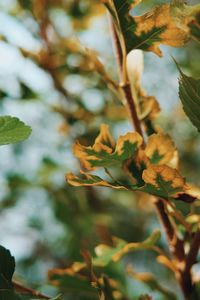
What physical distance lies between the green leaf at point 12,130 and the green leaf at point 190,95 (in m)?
0.20

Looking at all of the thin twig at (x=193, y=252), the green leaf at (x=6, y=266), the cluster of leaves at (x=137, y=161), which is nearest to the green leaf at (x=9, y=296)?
the green leaf at (x=6, y=266)

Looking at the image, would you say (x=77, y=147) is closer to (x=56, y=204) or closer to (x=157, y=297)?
(x=157, y=297)

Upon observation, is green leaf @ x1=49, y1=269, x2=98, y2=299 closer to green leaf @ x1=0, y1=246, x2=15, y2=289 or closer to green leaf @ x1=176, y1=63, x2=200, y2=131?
green leaf @ x1=0, y1=246, x2=15, y2=289

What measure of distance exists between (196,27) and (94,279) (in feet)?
1.15

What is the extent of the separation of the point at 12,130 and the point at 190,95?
0.23 m

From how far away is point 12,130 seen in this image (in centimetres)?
55

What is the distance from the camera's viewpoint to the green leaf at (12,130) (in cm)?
54

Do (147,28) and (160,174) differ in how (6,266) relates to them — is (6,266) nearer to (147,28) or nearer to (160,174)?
(160,174)

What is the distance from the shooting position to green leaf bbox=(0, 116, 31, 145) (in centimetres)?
54

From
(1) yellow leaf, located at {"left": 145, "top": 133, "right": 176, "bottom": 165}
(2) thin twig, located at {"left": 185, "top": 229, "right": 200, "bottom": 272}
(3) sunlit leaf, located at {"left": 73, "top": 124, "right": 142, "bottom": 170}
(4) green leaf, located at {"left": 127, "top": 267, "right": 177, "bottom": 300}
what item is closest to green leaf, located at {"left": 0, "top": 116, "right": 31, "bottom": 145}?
(3) sunlit leaf, located at {"left": 73, "top": 124, "right": 142, "bottom": 170}

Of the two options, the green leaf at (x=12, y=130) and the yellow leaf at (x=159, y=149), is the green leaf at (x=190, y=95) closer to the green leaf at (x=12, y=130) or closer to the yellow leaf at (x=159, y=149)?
the yellow leaf at (x=159, y=149)

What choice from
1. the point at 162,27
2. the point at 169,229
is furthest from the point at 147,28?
the point at 169,229

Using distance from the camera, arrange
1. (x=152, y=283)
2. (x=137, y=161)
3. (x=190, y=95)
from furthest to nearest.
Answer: (x=152, y=283)
(x=137, y=161)
(x=190, y=95)

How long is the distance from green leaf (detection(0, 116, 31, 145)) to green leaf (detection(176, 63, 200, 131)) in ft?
0.66
